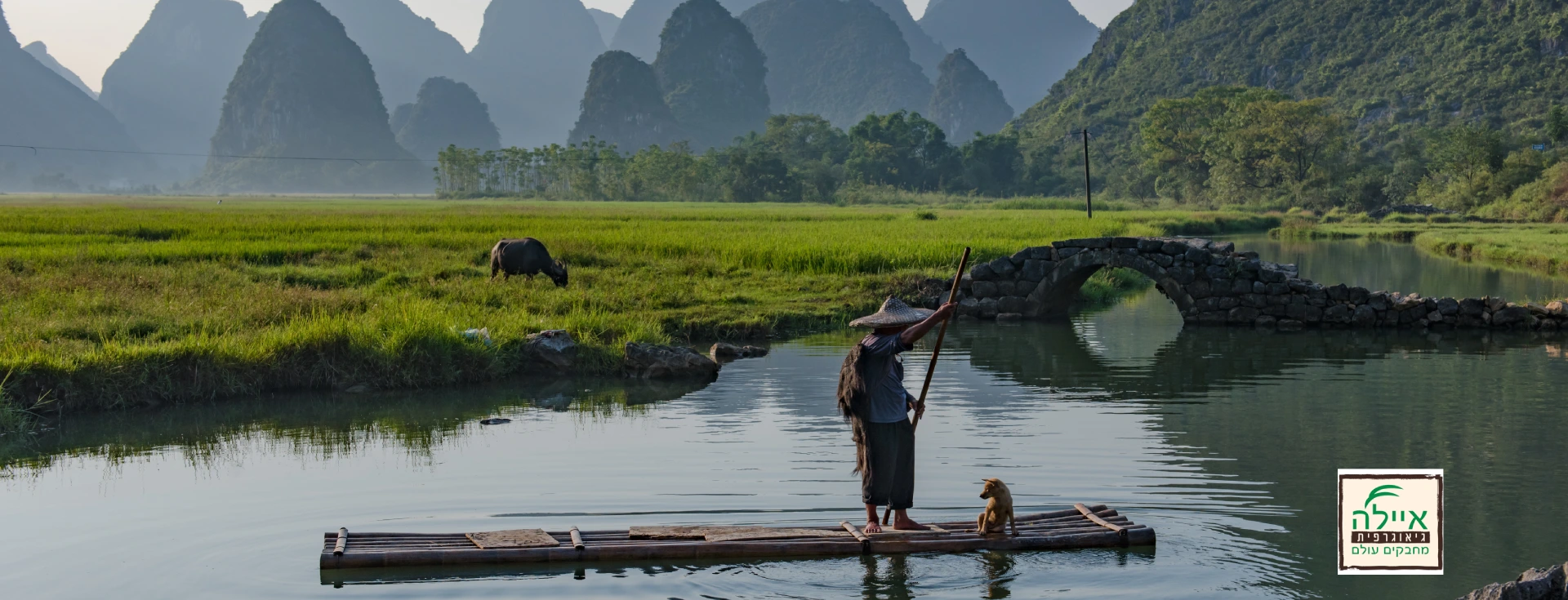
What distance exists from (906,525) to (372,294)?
9244 millimetres

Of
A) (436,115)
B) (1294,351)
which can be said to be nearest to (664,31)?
(436,115)

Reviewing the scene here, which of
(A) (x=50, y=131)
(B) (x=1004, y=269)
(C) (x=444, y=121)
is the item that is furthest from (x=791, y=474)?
(A) (x=50, y=131)

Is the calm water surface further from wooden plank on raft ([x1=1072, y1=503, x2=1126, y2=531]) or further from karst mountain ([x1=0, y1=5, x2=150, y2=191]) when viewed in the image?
karst mountain ([x1=0, y1=5, x2=150, y2=191])

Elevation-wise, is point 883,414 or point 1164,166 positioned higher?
point 1164,166

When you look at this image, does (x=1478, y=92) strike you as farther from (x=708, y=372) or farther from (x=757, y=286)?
(x=708, y=372)

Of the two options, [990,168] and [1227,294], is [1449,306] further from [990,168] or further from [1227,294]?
[990,168]

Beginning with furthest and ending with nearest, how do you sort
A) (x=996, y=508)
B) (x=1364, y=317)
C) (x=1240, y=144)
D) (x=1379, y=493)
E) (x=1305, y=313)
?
(x=1240, y=144)
(x=1305, y=313)
(x=1364, y=317)
(x=996, y=508)
(x=1379, y=493)

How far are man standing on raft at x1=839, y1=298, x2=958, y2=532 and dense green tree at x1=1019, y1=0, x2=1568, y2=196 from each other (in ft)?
184

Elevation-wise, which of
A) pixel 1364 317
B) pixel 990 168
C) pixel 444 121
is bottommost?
pixel 1364 317

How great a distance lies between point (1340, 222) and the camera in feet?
136

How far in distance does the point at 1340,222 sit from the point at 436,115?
124 meters

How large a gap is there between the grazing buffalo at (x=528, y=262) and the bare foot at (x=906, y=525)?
1019 cm

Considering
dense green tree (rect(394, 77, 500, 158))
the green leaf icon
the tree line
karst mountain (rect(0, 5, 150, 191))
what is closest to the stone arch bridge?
the green leaf icon

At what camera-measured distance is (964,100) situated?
140 m
